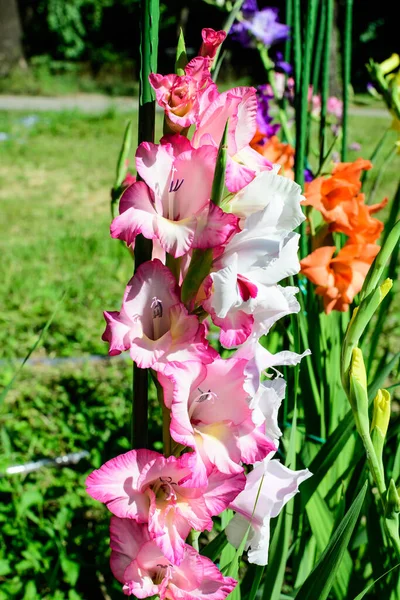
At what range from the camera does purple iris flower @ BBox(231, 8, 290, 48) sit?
1765 millimetres

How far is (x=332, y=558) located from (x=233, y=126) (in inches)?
18.3

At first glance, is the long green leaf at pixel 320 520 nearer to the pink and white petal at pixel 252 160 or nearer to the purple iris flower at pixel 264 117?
the pink and white petal at pixel 252 160

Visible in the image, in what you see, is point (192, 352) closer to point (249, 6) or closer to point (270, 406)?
point (270, 406)

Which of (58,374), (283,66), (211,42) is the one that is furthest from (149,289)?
(58,374)

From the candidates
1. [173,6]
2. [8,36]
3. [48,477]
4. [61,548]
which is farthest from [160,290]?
[173,6]

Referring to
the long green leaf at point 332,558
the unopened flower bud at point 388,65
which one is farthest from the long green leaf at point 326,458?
the unopened flower bud at point 388,65

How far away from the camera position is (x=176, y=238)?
56cm

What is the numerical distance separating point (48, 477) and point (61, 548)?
0.49 m

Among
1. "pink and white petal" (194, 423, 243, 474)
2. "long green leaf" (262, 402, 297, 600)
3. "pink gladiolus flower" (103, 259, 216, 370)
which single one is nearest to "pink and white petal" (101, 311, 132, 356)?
"pink gladiolus flower" (103, 259, 216, 370)

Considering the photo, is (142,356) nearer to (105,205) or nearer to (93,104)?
(105,205)

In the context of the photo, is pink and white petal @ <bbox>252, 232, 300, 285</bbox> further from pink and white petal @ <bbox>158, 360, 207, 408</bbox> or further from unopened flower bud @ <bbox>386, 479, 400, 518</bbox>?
unopened flower bud @ <bbox>386, 479, 400, 518</bbox>

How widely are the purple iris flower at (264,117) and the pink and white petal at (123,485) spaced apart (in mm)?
961

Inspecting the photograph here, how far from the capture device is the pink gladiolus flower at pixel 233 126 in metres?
0.57

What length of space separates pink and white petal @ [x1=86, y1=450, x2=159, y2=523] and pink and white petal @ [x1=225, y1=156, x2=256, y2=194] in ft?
0.84
